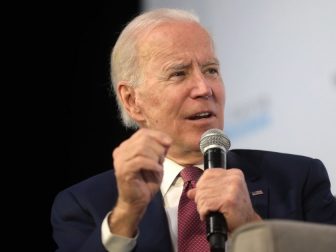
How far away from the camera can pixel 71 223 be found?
2045 mm

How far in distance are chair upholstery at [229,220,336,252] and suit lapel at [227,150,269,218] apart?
93 centimetres

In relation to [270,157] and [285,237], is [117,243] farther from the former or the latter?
[285,237]

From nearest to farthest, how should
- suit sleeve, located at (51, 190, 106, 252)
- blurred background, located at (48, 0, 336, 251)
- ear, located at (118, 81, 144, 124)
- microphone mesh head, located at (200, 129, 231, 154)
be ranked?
microphone mesh head, located at (200, 129, 231, 154) < suit sleeve, located at (51, 190, 106, 252) < ear, located at (118, 81, 144, 124) < blurred background, located at (48, 0, 336, 251)

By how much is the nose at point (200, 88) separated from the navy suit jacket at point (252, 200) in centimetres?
23

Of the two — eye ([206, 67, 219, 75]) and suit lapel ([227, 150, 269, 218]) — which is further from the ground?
eye ([206, 67, 219, 75])

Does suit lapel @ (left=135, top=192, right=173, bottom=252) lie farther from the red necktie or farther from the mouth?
the mouth

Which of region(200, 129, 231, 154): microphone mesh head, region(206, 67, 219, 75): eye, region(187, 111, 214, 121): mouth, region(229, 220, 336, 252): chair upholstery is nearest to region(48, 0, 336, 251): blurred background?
region(206, 67, 219, 75): eye

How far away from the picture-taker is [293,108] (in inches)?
101

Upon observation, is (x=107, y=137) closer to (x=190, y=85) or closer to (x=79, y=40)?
(x=79, y=40)

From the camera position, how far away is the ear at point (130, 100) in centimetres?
227

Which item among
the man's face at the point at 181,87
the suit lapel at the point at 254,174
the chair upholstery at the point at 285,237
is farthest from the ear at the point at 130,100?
the chair upholstery at the point at 285,237

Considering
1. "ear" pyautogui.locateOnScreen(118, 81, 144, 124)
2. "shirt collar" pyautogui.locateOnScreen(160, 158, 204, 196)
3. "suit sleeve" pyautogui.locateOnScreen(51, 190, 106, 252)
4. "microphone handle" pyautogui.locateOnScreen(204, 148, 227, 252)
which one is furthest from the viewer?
"ear" pyautogui.locateOnScreen(118, 81, 144, 124)

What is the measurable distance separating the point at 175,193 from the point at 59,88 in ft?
5.60

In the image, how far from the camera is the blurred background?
2521 millimetres
